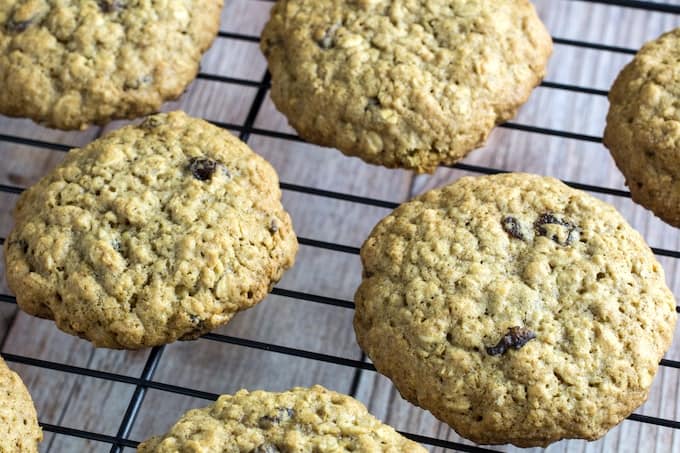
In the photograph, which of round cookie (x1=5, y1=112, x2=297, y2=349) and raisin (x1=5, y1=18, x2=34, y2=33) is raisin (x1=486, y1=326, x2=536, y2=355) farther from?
raisin (x1=5, y1=18, x2=34, y2=33)

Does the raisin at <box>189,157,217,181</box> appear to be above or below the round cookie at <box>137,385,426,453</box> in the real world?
above

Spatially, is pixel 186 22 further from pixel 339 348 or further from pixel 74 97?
pixel 339 348

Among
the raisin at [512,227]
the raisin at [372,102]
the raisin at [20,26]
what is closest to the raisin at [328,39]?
the raisin at [372,102]

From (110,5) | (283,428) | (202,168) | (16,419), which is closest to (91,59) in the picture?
(110,5)

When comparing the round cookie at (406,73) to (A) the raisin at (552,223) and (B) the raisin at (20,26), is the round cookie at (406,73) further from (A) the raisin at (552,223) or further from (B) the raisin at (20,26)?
(B) the raisin at (20,26)

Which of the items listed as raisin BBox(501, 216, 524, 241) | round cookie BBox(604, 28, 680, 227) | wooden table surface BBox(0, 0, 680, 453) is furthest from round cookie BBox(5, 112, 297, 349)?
round cookie BBox(604, 28, 680, 227)
